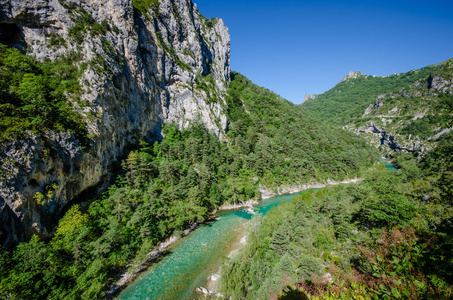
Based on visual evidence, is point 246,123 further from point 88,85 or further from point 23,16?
point 23,16

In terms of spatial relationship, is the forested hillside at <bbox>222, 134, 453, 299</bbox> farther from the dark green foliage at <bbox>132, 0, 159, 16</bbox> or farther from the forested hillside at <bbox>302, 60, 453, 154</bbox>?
the forested hillside at <bbox>302, 60, 453, 154</bbox>

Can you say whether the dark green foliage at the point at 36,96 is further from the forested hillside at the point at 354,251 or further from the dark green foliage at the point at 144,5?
the dark green foliage at the point at 144,5

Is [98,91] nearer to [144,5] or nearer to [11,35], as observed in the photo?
[11,35]

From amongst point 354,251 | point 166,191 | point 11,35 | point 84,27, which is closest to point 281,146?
point 166,191

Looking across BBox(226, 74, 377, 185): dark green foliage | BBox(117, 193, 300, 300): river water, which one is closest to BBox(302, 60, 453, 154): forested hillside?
BBox(226, 74, 377, 185): dark green foliage

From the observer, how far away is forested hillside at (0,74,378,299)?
15305 mm

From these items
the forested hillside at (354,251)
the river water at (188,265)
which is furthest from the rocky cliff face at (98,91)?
the forested hillside at (354,251)

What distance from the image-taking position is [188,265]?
70.9 feet

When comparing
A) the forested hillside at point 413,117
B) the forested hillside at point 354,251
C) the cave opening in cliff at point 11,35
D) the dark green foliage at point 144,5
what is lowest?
the forested hillside at point 354,251

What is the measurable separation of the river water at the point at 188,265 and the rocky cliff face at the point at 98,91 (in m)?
11.8

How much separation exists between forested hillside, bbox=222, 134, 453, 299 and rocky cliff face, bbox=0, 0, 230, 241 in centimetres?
2118

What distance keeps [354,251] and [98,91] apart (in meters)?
38.5

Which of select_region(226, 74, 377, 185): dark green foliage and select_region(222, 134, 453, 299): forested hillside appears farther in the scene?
select_region(226, 74, 377, 185): dark green foliage

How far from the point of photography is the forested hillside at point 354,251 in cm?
443
